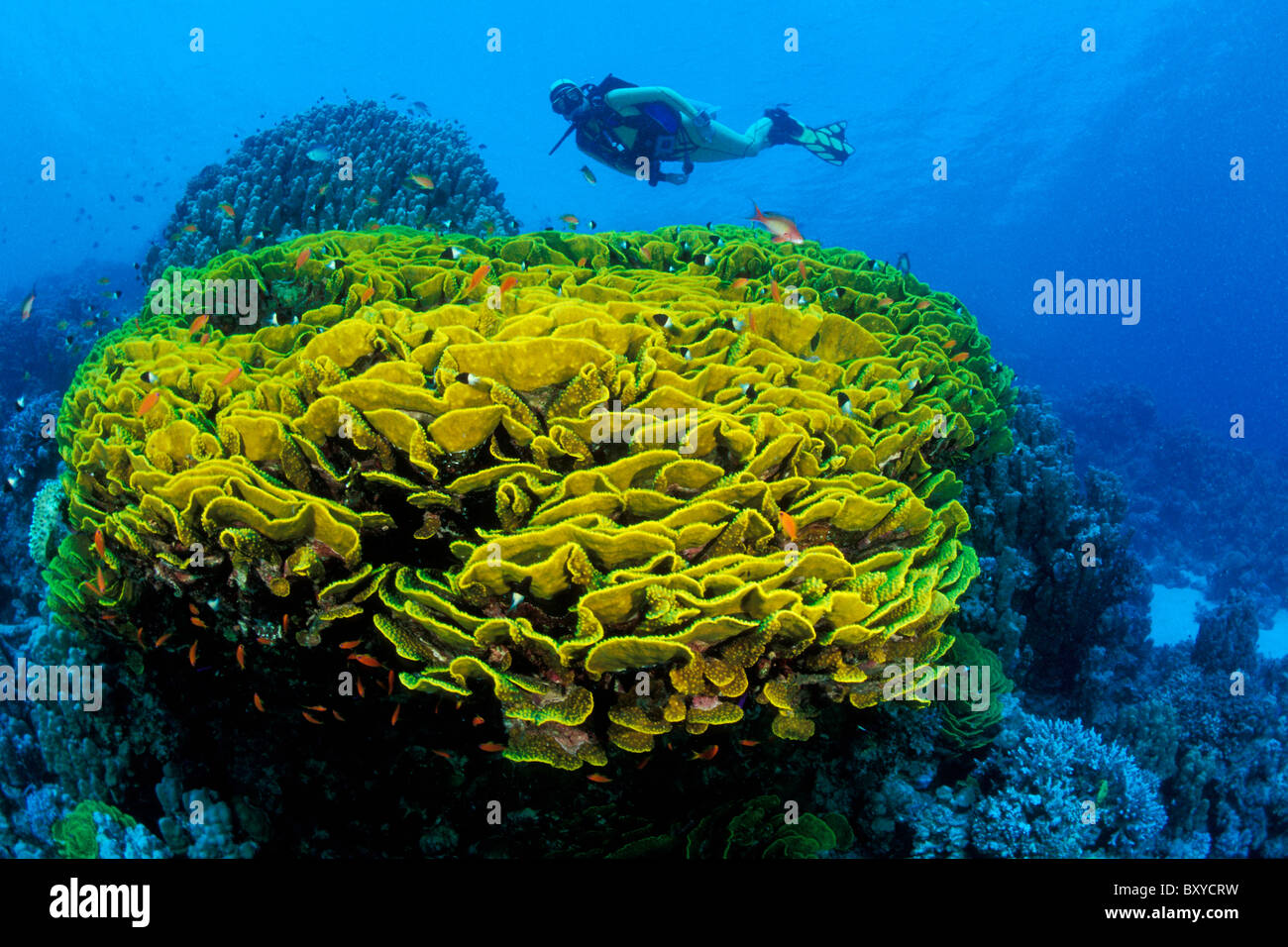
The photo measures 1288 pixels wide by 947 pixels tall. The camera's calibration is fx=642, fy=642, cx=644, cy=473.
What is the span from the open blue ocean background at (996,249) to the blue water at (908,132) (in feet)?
1.26

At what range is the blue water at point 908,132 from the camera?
2031 inches

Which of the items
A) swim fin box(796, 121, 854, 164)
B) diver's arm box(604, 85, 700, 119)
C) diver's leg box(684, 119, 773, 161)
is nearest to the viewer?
diver's arm box(604, 85, 700, 119)

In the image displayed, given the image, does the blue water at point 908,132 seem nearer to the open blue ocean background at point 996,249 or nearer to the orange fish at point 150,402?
the open blue ocean background at point 996,249

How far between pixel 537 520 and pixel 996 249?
9574 centimetres

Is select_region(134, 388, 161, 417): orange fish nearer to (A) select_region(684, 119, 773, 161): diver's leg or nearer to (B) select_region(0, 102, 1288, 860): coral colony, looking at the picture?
(B) select_region(0, 102, 1288, 860): coral colony

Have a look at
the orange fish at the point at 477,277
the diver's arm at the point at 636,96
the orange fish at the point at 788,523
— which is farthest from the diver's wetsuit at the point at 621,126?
the orange fish at the point at 788,523

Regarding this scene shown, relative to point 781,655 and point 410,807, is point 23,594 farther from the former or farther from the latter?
point 781,655

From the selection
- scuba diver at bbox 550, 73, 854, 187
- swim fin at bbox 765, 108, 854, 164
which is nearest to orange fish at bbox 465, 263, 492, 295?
scuba diver at bbox 550, 73, 854, 187

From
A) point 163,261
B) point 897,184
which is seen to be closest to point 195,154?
point 897,184

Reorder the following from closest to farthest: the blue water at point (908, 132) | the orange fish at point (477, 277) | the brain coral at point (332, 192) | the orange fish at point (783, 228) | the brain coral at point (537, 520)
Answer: the brain coral at point (537, 520) < the orange fish at point (477, 277) < the orange fish at point (783, 228) < the brain coral at point (332, 192) < the blue water at point (908, 132)

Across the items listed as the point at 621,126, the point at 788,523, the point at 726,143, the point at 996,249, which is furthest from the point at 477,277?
the point at 996,249

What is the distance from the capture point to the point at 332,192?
933 centimetres

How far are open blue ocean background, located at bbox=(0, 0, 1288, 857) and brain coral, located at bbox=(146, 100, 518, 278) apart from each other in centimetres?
242

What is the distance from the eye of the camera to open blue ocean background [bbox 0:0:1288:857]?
445 centimetres
